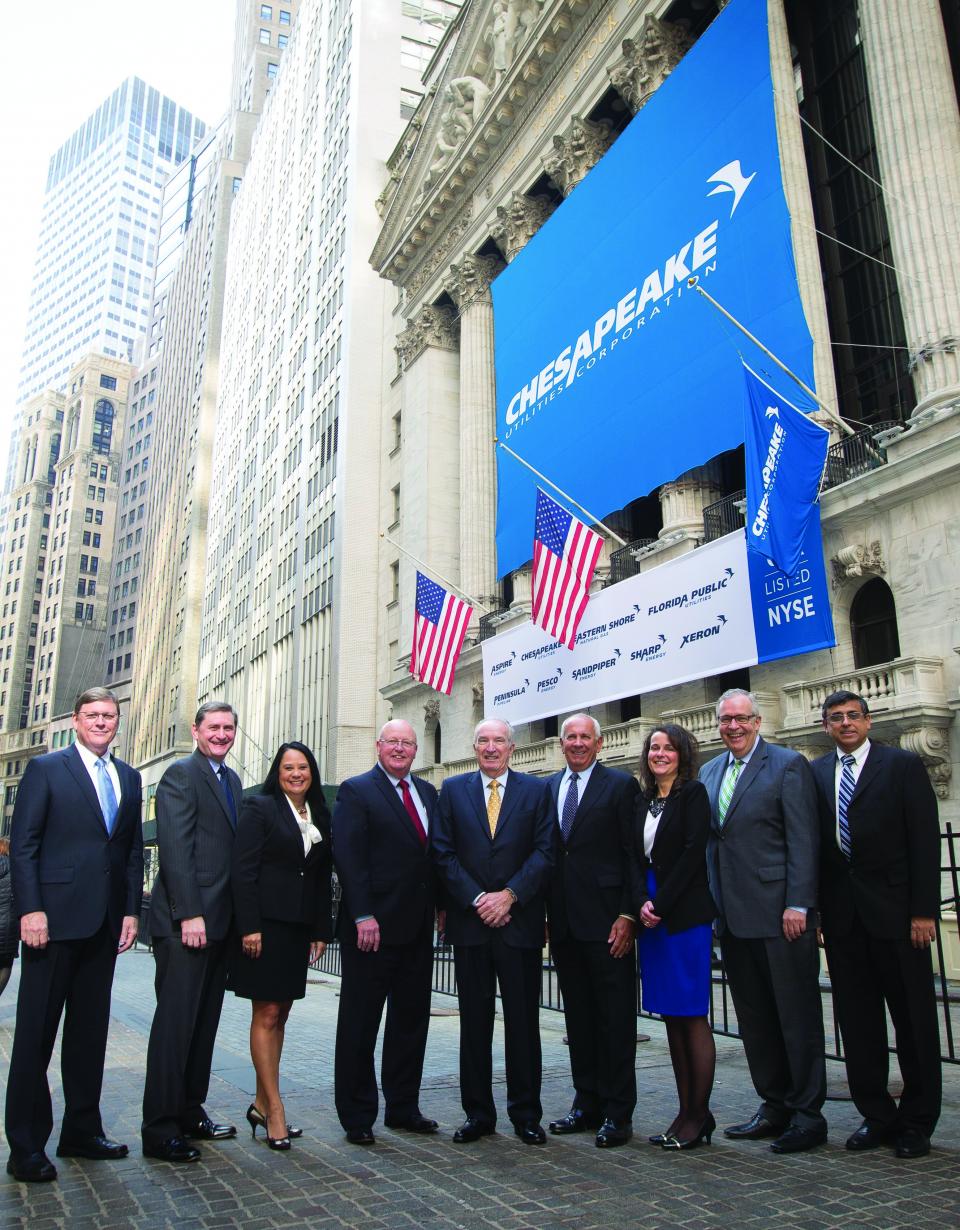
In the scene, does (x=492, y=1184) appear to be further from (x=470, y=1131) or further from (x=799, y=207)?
(x=799, y=207)

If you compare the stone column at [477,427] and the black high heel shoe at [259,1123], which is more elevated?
the stone column at [477,427]

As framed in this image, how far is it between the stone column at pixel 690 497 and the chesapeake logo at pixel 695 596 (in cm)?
241

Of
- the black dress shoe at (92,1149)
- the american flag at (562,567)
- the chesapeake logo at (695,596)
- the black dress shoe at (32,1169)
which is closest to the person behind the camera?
the black dress shoe at (32,1169)

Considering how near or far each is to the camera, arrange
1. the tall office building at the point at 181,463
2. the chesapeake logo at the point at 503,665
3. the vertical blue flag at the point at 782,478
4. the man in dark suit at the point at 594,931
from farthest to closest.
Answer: the tall office building at the point at 181,463, the chesapeake logo at the point at 503,665, the vertical blue flag at the point at 782,478, the man in dark suit at the point at 594,931

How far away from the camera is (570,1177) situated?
5.03 meters

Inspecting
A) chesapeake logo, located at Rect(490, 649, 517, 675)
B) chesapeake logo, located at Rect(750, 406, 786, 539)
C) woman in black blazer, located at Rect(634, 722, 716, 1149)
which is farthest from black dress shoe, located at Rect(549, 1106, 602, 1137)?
chesapeake logo, located at Rect(490, 649, 517, 675)

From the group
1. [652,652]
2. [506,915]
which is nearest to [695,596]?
[652,652]

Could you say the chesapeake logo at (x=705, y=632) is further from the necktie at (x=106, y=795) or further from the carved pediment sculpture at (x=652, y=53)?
the necktie at (x=106, y=795)

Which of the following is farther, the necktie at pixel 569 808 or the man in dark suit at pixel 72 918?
the necktie at pixel 569 808

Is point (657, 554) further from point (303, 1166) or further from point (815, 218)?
point (303, 1166)

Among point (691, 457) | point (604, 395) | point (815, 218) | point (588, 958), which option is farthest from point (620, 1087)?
point (815, 218)

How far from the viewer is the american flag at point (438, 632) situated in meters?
26.8

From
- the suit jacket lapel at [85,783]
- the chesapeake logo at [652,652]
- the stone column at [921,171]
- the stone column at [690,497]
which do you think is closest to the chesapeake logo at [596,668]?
the chesapeake logo at [652,652]

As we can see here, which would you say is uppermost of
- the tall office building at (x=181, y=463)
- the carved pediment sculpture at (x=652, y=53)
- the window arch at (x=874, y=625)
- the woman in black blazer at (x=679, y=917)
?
the tall office building at (x=181, y=463)
